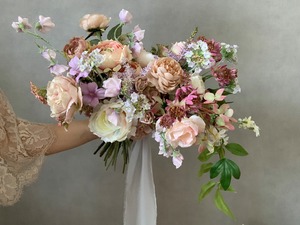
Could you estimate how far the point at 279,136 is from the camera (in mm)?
1361

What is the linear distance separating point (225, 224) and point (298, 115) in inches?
16.5

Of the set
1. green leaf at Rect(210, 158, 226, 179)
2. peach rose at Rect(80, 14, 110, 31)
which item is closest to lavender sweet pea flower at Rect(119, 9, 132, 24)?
peach rose at Rect(80, 14, 110, 31)

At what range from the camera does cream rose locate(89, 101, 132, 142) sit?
0.97m

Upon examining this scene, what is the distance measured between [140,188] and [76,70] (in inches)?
14.3

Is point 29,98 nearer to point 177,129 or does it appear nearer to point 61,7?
point 61,7

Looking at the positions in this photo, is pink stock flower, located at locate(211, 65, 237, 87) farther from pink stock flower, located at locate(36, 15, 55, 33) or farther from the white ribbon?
pink stock flower, located at locate(36, 15, 55, 33)

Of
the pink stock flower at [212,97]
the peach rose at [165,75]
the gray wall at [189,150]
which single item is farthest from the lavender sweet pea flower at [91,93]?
the gray wall at [189,150]

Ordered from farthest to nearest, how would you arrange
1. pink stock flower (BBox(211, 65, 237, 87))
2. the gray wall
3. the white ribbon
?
the gray wall < the white ribbon < pink stock flower (BBox(211, 65, 237, 87))

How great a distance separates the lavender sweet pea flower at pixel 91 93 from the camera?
994mm

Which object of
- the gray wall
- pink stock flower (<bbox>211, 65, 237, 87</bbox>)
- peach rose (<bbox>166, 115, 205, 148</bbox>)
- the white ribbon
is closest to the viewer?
peach rose (<bbox>166, 115, 205, 148</bbox>)

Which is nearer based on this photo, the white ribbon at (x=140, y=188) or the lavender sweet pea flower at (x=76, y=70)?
→ the lavender sweet pea flower at (x=76, y=70)

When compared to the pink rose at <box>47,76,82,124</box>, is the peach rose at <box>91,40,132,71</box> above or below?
above

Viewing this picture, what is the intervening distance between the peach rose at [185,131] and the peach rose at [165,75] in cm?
8

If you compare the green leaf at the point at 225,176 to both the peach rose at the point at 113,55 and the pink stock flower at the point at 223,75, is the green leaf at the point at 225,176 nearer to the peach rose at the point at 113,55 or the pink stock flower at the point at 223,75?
the pink stock flower at the point at 223,75
